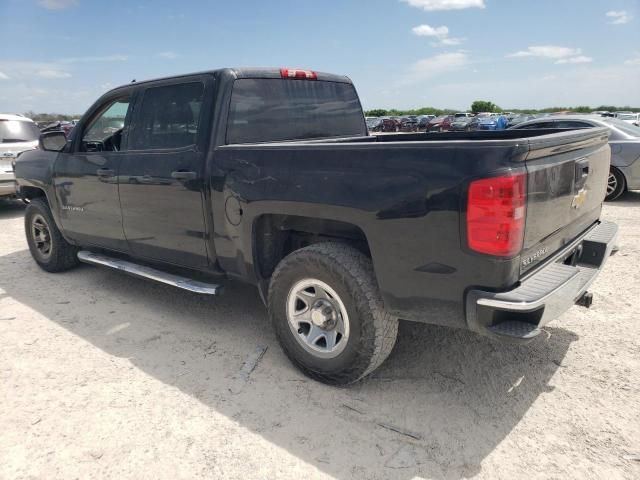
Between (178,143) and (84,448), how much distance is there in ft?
7.17

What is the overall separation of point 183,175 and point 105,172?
115 cm

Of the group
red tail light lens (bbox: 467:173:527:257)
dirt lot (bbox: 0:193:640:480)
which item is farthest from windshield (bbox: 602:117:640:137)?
red tail light lens (bbox: 467:173:527:257)

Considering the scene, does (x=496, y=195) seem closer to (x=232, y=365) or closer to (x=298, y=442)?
(x=298, y=442)

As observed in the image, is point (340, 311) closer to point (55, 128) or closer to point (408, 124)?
point (55, 128)

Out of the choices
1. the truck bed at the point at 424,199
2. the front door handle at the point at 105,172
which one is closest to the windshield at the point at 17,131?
the front door handle at the point at 105,172

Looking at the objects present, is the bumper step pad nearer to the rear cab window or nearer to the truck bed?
the truck bed

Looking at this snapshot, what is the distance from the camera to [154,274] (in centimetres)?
411

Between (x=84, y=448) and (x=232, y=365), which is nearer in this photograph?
(x=84, y=448)

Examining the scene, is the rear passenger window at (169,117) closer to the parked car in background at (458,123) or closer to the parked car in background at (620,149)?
the parked car in background at (620,149)

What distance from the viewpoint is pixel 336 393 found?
3076 millimetres

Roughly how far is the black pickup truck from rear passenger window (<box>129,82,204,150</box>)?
0.01m

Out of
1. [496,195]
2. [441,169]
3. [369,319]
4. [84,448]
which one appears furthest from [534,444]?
[84,448]

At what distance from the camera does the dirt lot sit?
2.46 meters

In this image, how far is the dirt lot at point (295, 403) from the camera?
2.46 m
